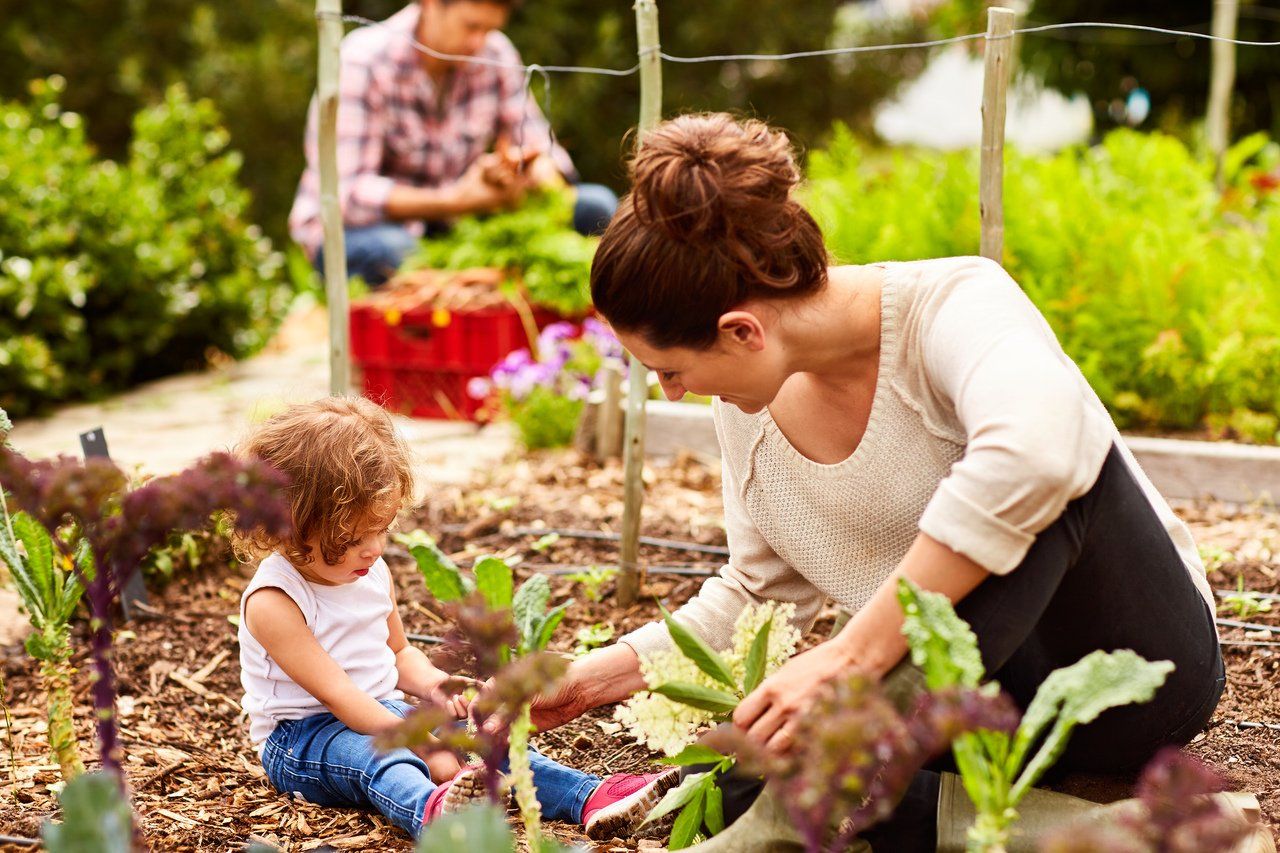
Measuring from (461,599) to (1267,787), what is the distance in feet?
4.35

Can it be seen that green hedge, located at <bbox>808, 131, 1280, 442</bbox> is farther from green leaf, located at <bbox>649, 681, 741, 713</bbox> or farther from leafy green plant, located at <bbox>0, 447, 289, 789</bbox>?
leafy green plant, located at <bbox>0, 447, 289, 789</bbox>

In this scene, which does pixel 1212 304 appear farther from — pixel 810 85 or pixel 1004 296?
pixel 810 85

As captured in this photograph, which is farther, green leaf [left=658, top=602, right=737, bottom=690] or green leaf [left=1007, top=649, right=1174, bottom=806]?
green leaf [left=658, top=602, right=737, bottom=690]

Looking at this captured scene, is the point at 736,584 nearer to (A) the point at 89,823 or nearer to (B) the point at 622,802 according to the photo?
(B) the point at 622,802

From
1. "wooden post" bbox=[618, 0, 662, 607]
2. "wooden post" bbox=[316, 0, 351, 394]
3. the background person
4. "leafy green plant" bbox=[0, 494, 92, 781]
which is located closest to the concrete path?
"wooden post" bbox=[316, 0, 351, 394]

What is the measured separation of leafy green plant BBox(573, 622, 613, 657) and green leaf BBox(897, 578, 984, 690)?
4.21 feet

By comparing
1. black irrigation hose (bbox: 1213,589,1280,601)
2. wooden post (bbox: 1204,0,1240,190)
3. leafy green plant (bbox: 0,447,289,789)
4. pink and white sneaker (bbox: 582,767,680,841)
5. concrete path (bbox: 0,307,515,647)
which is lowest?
concrete path (bbox: 0,307,515,647)

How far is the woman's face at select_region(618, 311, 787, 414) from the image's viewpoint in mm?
1698

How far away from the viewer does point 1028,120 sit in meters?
8.01

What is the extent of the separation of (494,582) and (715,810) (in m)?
0.50

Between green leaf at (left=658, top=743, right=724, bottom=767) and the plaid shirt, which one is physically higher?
the plaid shirt

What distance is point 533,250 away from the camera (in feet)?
16.5

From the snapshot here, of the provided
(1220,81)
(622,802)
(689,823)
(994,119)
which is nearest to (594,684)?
(622,802)

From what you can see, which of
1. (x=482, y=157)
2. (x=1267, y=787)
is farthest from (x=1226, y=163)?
(x=1267, y=787)
